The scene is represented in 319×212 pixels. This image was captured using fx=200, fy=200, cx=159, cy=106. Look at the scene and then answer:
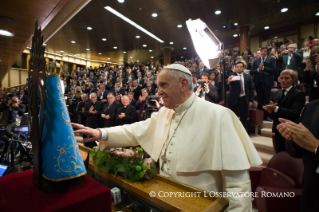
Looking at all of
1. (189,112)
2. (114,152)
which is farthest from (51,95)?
(189,112)

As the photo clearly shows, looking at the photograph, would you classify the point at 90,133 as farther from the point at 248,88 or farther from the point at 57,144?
the point at 248,88

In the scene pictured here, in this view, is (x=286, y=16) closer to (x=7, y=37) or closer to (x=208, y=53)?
(x=208, y=53)

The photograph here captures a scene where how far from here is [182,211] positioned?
844 millimetres

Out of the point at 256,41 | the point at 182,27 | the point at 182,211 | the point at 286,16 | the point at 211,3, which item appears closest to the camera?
the point at 182,211

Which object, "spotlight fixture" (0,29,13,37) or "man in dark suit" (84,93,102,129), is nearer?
"spotlight fixture" (0,29,13,37)

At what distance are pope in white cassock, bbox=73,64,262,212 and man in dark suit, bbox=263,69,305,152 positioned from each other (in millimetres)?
2267

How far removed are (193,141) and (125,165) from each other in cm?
48

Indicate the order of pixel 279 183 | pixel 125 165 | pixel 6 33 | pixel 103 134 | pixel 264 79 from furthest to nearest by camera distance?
pixel 264 79 → pixel 6 33 → pixel 279 183 → pixel 103 134 → pixel 125 165

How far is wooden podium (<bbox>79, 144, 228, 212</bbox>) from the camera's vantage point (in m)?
0.90

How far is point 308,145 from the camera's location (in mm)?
1295

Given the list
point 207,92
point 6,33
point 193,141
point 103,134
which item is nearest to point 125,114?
point 207,92

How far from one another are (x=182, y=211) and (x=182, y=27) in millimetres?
12434

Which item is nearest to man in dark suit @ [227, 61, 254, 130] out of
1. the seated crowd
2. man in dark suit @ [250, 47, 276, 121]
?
the seated crowd

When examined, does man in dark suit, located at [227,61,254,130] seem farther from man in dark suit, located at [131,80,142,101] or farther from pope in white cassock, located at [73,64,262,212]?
man in dark suit, located at [131,80,142,101]
